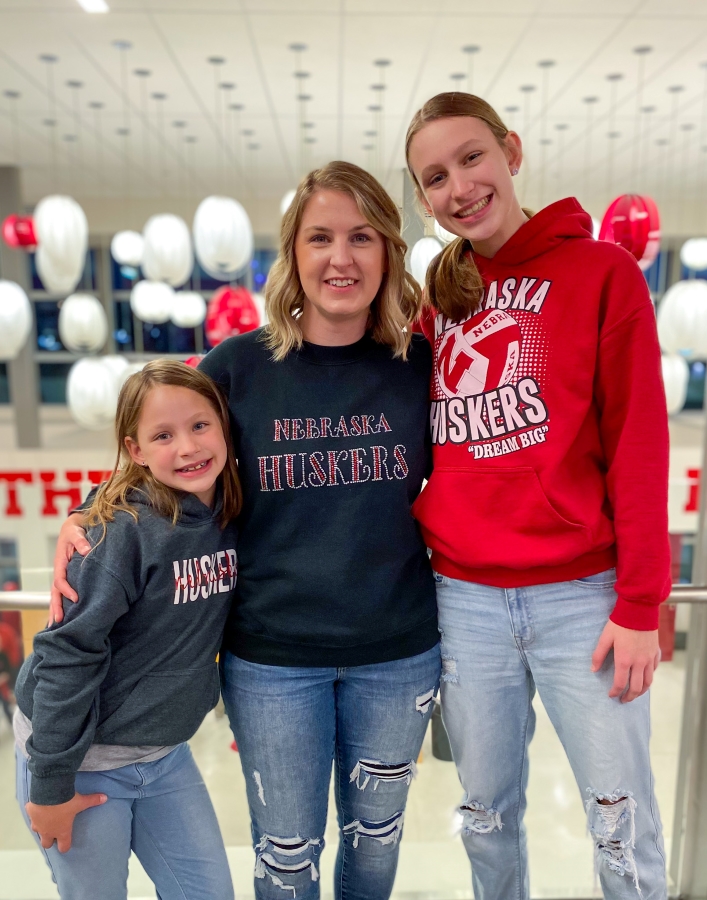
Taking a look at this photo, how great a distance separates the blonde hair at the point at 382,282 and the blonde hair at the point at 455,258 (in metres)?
0.05

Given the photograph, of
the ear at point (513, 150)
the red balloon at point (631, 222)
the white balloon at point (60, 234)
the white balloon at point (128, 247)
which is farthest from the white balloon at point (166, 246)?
the ear at point (513, 150)

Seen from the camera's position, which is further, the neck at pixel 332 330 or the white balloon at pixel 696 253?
the white balloon at pixel 696 253

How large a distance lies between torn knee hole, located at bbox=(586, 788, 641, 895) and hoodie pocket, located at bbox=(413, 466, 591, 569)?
37 centimetres

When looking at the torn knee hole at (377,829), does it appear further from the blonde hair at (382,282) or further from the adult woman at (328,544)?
the blonde hair at (382,282)

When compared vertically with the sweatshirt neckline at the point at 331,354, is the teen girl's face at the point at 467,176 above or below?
above

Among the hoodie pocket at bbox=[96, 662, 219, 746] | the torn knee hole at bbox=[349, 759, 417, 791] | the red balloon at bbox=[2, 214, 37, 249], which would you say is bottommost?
the torn knee hole at bbox=[349, 759, 417, 791]

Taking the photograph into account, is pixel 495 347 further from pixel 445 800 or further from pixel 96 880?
pixel 445 800

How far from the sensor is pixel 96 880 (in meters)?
1.06

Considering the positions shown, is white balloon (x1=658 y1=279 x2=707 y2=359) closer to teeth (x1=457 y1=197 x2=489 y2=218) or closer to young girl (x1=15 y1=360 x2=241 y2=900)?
teeth (x1=457 y1=197 x2=489 y2=218)

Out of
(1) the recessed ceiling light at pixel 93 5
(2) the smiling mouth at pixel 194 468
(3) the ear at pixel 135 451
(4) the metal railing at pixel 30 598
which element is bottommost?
(4) the metal railing at pixel 30 598

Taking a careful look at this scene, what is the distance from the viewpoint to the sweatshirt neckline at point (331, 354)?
45.8 inches

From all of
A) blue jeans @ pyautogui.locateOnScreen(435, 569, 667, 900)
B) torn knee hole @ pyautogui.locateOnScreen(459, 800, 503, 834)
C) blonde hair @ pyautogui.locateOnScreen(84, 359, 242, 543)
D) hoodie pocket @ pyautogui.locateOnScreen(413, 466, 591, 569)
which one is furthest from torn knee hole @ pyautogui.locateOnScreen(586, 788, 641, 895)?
blonde hair @ pyautogui.locateOnScreen(84, 359, 242, 543)

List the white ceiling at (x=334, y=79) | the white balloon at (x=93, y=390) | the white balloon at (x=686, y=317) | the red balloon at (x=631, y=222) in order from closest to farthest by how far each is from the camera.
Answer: the red balloon at (x=631, y=222) → the white ceiling at (x=334, y=79) → the white balloon at (x=686, y=317) → the white balloon at (x=93, y=390)

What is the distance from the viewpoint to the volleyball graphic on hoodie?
44.1 inches
